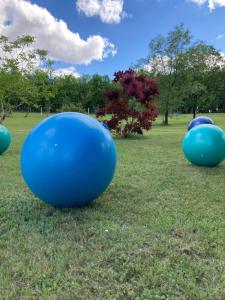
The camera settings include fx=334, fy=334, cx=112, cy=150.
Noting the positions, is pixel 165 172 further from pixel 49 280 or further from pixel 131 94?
pixel 131 94

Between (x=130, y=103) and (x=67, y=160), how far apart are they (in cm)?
1575

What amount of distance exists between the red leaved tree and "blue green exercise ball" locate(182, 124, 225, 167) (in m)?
10.3

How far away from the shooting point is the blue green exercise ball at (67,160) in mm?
4785

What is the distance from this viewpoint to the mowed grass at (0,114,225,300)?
10.1 ft

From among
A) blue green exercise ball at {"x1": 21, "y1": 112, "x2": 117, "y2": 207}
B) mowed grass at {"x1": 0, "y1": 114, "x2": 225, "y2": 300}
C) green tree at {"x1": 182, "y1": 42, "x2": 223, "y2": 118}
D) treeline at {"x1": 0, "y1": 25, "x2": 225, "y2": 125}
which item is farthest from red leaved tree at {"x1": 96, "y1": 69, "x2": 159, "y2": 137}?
green tree at {"x1": 182, "y1": 42, "x2": 223, "y2": 118}

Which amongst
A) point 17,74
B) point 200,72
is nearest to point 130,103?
point 17,74

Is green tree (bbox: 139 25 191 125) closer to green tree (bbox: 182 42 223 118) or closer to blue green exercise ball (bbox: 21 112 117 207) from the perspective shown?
green tree (bbox: 182 42 223 118)

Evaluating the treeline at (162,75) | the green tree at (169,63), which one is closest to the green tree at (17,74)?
the treeline at (162,75)

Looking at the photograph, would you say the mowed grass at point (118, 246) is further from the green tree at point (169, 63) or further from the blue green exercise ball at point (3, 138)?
the green tree at point (169, 63)

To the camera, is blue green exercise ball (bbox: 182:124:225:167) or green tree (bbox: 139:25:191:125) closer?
blue green exercise ball (bbox: 182:124:225:167)

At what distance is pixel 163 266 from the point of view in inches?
134

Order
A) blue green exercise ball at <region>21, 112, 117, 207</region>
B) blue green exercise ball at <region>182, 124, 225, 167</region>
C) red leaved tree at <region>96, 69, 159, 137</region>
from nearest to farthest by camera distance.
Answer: blue green exercise ball at <region>21, 112, 117, 207</region> < blue green exercise ball at <region>182, 124, 225, 167</region> < red leaved tree at <region>96, 69, 159, 137</region>

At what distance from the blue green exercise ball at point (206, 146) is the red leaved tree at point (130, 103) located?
33.8 feet

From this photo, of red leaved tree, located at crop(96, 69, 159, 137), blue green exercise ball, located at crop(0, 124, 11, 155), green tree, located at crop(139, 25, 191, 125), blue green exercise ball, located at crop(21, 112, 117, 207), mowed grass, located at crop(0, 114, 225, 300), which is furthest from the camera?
green tree, located at crop(139, 25, 191, 125)
